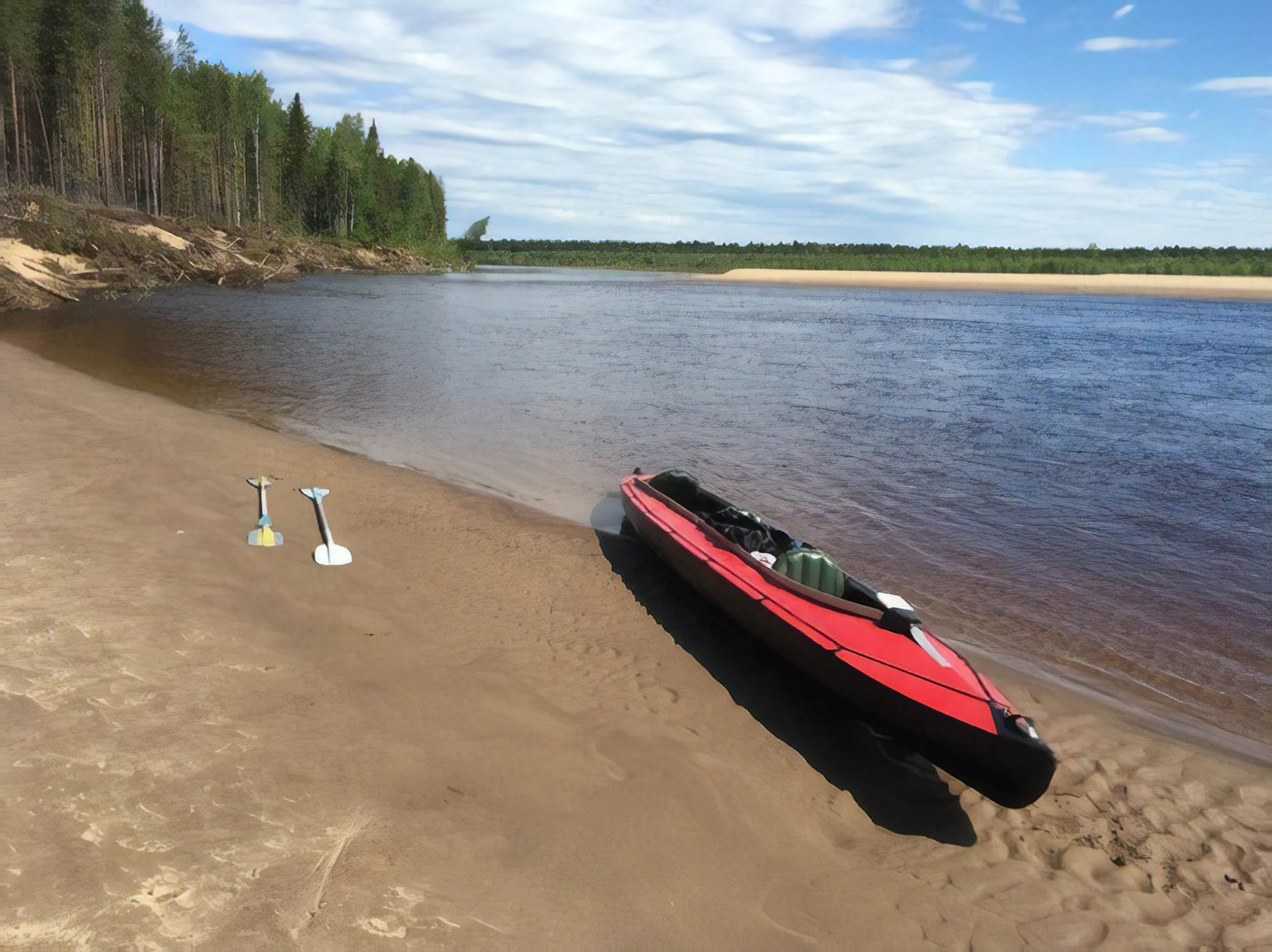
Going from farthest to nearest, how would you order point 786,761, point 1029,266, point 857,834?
point 1029,266
point 786,761
point 857,834

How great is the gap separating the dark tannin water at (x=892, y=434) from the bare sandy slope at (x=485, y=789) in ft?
6.50

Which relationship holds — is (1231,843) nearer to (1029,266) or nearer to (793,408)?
(793,408)

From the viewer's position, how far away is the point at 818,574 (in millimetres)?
5844

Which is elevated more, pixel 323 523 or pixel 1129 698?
pixel 323 523

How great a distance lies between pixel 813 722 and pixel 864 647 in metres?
0.70

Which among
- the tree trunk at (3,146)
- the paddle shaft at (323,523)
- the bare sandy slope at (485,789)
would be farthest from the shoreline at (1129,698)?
the tree trunk at (3,146)

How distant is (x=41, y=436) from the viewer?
27.6 feet

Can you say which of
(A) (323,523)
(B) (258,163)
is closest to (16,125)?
(B) (258,163)

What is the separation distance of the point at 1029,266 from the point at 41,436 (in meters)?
91.4

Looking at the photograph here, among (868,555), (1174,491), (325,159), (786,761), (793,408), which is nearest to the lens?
(786,761)

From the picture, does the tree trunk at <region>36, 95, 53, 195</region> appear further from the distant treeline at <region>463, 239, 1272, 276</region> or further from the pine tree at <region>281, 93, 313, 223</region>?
the distant treeline at <region>463, 239, 1272, 276</region>

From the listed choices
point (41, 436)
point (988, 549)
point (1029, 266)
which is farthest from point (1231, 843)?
point (1029, 266)

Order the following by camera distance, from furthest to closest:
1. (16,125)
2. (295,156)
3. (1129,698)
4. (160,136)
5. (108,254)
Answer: (295,156) → (160,136) → (16,125) → (108,254) → (1129,698)

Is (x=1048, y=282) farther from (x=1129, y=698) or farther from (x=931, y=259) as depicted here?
(x=1129, y=698)
